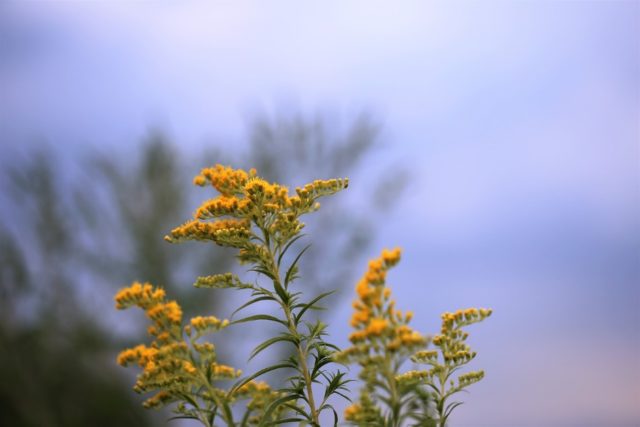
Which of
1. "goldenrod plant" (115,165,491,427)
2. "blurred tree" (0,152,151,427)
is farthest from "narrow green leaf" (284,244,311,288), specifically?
"blurred tree" (0,152,151,427)

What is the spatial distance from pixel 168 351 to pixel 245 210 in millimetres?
741

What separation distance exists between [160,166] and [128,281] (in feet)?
11.4

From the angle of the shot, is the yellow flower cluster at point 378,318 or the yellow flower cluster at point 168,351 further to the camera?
the yellow flower cluster at point 168,351

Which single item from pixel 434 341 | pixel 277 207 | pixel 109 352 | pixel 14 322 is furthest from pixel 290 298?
pixel 14 322

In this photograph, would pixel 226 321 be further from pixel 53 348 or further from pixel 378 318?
pixel 53 348

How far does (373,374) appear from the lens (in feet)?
7.16

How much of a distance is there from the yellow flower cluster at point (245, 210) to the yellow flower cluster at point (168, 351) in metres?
0.37

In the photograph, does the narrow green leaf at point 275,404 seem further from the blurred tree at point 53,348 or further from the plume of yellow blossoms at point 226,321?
the blurred tree at point 53,348

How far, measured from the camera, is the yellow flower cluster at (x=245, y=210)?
302 cm

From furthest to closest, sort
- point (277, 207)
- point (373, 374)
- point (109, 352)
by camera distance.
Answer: point (109, 352) → point (277, 207) → point (373, 374)

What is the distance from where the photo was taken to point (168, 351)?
2.72 metres

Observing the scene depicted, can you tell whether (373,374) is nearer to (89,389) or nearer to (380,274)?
(380,274)

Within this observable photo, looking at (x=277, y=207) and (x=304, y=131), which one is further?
(x=304, y=131)

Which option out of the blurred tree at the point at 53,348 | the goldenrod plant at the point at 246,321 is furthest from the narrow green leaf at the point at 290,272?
the blurred tree at the point at 53,348
